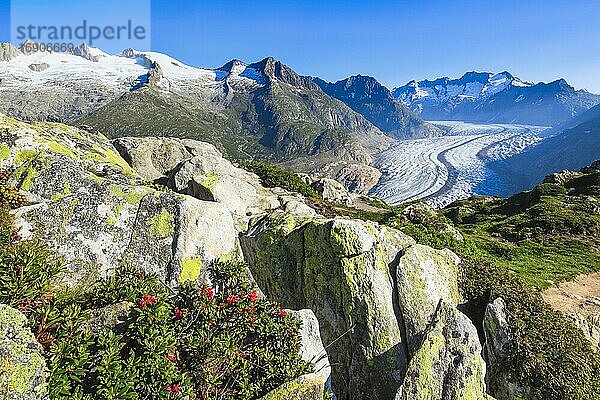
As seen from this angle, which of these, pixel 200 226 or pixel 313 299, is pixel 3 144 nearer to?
pixel 200 226

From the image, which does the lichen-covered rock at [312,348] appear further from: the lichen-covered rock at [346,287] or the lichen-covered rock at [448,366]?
the lichen-covered rock at [448,366]

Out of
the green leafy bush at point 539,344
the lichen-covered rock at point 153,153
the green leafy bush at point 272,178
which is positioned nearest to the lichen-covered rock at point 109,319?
the green leafy bush at point 539,344

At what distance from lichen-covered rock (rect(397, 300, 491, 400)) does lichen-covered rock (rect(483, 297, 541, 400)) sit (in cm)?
251

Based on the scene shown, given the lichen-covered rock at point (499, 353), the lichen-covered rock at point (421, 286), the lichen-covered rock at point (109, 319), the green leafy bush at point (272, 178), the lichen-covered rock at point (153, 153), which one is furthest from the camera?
the lichen-covered rock at point (153, 153)

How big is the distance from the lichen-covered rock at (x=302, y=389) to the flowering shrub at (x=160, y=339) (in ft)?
0.53

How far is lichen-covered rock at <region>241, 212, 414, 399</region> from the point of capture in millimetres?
11523

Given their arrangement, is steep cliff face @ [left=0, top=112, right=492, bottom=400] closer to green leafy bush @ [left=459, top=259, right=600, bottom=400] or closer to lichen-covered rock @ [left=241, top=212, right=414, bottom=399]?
lichen-covered rock @ [left=241, top=212, right=414, bottom=399]

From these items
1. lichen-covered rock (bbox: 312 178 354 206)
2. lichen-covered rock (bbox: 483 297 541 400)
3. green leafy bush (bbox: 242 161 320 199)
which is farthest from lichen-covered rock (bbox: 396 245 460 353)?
lichen-covered rock (bbox: 312 178 354 206)

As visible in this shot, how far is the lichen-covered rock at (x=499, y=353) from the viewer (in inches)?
435

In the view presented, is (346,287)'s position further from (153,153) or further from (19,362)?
(153,153)

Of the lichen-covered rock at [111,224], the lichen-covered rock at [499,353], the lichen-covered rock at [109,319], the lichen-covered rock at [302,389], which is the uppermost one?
the lichen-covered rock at [111,224]

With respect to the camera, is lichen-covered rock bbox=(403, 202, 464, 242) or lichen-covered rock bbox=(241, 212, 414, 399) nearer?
lichen-covered rock bbox=(241, 212, 414, 399)

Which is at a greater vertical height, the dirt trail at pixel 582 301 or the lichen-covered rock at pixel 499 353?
the lichen-covered rock at pixel 499 353

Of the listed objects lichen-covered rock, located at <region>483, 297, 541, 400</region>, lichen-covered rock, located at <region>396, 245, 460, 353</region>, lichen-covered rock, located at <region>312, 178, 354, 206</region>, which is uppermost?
lichen-covered rock, located at <region>396, 245, 460, 353</region>
